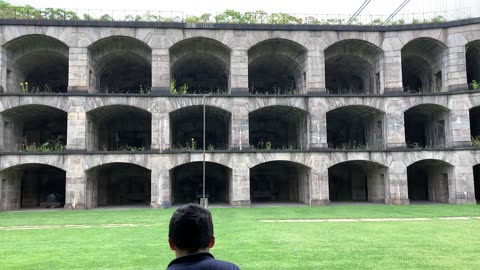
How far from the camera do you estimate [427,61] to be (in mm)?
33938

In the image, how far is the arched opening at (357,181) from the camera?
104ft

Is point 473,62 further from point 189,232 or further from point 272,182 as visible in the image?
point 189,232

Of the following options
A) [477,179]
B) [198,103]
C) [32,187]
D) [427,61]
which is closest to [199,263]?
[198,103]

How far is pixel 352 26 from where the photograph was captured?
31.9 metres

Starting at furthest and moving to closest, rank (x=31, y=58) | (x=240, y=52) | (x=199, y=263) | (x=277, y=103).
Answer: (x=31, y=58)
(x=240, y=52)
(x=277, y=103)
(x=199, y=263)

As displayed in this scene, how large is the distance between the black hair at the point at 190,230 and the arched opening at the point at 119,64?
2860 cm

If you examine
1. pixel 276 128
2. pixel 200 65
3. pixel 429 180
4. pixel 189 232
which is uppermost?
pixel 200 65

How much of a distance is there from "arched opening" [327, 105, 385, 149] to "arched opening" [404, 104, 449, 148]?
294cm

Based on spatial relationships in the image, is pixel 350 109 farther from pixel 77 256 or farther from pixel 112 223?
pixel 77 256

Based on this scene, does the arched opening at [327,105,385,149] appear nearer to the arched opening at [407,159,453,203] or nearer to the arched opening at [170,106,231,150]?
the arched opening at [407,159,453,203]

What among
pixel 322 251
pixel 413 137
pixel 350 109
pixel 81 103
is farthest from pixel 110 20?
pixel 413 137

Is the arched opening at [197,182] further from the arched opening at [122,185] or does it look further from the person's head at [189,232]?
the person's head at [189,232]

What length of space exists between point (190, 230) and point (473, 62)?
125 feet

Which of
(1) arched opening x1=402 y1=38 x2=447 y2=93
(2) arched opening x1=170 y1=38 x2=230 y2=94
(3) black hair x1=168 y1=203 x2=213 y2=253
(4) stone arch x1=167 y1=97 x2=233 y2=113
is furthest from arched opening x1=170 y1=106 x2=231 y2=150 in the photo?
(3) black hair x1=168 y1=203 x2=213 y2=253
